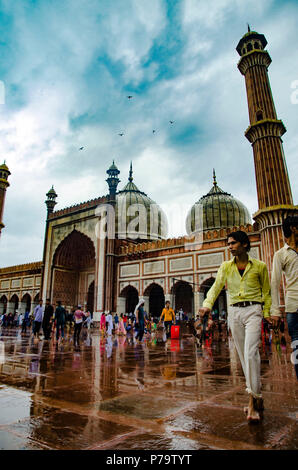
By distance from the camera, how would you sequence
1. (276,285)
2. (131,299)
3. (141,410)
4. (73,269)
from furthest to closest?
(73,269) < (131,299) < (276,285) < (141,410)

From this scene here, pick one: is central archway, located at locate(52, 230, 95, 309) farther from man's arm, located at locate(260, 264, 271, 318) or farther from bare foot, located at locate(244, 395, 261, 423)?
bare foot, located at locate(244, 395, 261, 423)

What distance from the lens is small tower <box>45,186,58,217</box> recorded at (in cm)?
2566

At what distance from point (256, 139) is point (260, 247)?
5272mm

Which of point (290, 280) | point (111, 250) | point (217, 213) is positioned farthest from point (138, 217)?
point (290, 280)

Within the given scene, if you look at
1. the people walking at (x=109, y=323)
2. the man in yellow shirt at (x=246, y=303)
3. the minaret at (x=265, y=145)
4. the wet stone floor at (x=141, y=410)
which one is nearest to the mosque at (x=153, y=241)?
the minaret at (x=265, y=145)

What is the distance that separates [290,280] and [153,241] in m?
19.9

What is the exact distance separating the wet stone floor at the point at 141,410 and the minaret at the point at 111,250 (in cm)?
1643

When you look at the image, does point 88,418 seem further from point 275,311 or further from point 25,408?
point 275,311

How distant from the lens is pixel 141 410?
80.2 inches

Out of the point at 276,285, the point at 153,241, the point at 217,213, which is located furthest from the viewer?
the point at 217,213

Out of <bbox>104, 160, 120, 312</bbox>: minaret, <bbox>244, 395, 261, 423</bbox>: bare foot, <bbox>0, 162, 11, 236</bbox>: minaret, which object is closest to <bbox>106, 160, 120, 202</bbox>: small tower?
<bbox>104, 160, 120, 312</bbox>: minaret

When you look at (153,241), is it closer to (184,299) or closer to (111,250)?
(111,250)

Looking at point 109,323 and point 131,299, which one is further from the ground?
point 131,299

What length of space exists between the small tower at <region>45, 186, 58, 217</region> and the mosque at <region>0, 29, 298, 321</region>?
0.30ft
